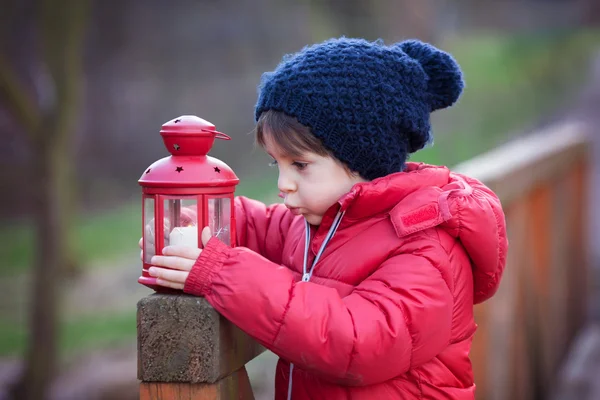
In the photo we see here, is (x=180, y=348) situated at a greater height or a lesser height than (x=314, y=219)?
lesser

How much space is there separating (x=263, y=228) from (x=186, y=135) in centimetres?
58

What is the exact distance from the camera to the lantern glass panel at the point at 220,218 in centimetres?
166

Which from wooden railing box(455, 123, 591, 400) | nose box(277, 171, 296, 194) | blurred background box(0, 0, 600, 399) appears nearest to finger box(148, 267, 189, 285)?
nose box(277, 171, 296, 194)

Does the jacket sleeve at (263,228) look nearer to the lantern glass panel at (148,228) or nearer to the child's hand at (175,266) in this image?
the lantern glass panel at (148,228)

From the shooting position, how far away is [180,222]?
5.49 ft

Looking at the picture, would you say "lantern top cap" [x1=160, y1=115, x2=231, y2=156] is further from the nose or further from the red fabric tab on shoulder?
the red fabric tab on shoulder

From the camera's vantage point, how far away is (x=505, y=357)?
3.36 m

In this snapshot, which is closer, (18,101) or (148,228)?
(148,228)

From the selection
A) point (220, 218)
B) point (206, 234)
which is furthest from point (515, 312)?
Answer: point (206, 234)

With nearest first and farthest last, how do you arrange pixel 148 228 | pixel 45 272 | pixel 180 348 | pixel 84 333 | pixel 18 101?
pixel 180 348 → pixel 148 228 → pixel 18 101 → pixel 45 272 → pixel 84 333

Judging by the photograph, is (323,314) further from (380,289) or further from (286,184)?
(286,184)

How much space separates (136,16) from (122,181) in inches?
A: 64.4

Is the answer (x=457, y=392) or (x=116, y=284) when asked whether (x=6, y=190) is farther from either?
(x=457, y=392)

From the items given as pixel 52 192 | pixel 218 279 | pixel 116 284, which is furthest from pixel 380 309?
pixel 116 284
